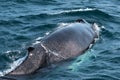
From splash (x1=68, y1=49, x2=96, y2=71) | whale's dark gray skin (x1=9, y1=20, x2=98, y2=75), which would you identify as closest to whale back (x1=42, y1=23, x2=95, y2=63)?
whale's dark gray skin (x1=9, y1=20, x2=98, y2=75)

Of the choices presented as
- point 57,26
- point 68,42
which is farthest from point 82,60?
point 57,26

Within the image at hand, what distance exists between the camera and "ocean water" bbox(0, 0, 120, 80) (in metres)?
19.0

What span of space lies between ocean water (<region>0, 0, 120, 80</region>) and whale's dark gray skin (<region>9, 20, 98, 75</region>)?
0.36 m

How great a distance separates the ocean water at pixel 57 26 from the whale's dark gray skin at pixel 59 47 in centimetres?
36

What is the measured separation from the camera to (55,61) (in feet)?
63.6

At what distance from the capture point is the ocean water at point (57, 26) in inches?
749

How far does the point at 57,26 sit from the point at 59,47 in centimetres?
553

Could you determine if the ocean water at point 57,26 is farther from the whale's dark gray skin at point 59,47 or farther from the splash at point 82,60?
the whale's dark gray skin at point 59,47

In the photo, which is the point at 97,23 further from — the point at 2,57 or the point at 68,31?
the point at 2,57

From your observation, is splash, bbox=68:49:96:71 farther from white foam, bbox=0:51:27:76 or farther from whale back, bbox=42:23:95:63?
white foam, bbox=0:51:27:76

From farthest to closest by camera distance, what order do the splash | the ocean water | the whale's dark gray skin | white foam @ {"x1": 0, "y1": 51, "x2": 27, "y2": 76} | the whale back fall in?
the whale back, the splash, the ocean water, the whale's dark gray skin, white foam @ {"x1": 0, "y1": 51, "x2": 27, "y2": 76}

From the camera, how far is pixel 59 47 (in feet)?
65.9

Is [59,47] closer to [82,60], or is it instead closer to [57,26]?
[82,60]

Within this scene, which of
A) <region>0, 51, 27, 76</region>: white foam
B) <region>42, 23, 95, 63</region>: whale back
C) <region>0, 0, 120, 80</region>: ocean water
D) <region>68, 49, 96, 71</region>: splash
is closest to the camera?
<region>0, 51, 27, 76</region>: white foam
